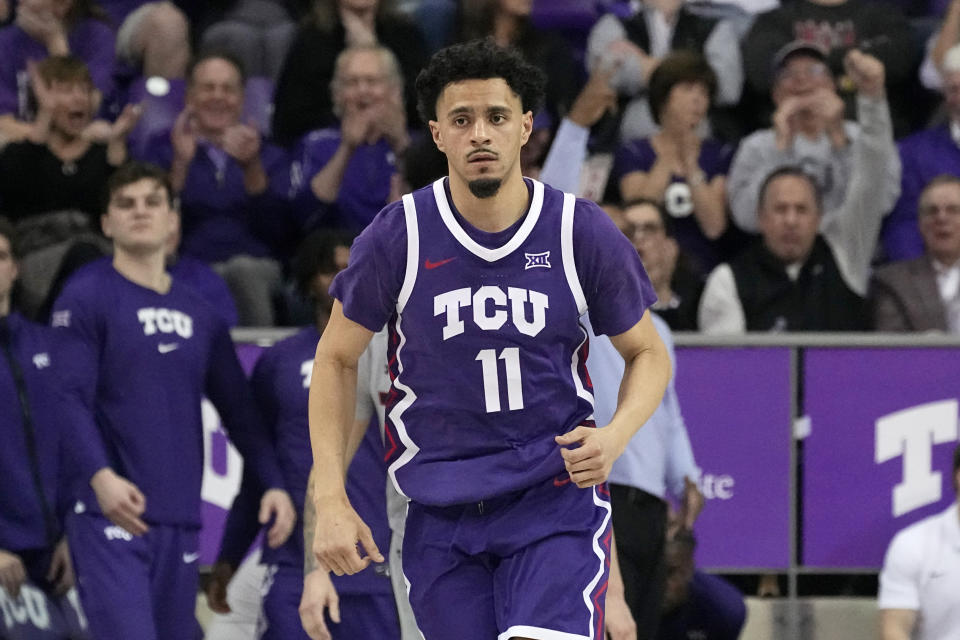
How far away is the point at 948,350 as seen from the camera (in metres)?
8.18

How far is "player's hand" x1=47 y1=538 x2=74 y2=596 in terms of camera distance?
736cm

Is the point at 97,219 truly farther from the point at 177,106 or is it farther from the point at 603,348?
the point at 603,348

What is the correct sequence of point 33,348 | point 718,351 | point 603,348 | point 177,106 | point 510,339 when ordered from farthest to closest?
point 177,106
point 718,351
point 33,348
point 603,348
point 510,339

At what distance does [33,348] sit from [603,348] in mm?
2896

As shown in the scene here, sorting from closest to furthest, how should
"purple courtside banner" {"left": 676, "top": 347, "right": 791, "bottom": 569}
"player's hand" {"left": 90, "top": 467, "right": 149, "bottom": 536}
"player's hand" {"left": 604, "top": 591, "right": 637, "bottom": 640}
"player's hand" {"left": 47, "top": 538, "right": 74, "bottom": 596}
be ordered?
"player's hand" {"left": 604, "top": 591, "right": 637, "bottom": 640} → "player's hand" {"left": 90, "top": 467, "right": 149, "bottom": 536} → "player's hand" {"left": 47, "top": 538, "right": 74, "bottom": 596} → "purple courtside banner" {"left": 676, "top": 347, "right": 791, "bottom": 569}

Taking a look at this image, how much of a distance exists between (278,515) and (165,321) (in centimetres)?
94

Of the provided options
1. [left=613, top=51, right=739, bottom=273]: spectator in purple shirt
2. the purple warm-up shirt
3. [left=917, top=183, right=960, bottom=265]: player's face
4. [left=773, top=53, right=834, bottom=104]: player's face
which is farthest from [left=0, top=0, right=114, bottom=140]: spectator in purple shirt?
[left=917, top=183, right=960, bottom=265]: player's face

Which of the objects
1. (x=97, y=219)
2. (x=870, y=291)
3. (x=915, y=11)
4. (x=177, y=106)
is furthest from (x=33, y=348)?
(x=915, y=11)

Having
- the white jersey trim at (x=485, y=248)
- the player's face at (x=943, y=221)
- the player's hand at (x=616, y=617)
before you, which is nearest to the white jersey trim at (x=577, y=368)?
the white jersey trim at (x=485, y=248)

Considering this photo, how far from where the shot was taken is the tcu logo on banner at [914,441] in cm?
816

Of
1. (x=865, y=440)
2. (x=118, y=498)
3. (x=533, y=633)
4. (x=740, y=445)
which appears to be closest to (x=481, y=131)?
(x=533, y=633)

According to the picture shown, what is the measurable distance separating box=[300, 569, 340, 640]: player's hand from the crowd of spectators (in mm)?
2563

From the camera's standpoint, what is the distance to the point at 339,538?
13.4 feet

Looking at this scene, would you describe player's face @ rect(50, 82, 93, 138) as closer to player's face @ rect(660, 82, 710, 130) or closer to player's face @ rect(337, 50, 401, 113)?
player's face @ rect(337, 50, 401, 113)
